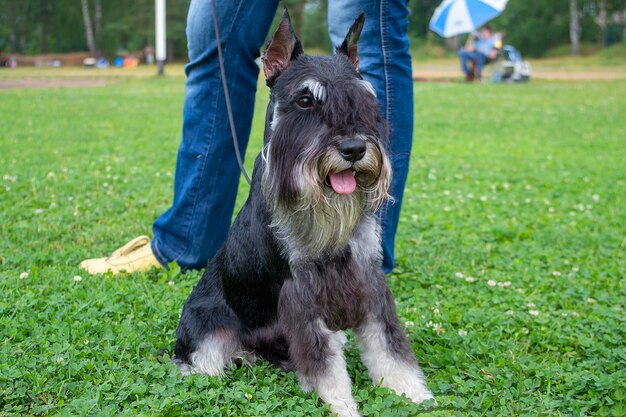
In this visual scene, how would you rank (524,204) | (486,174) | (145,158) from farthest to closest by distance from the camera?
(145,158) → (486,174) → (524,204)

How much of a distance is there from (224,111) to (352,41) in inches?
56.7

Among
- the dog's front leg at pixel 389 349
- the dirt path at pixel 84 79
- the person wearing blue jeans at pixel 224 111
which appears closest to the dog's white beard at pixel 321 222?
the dog's front leg at pixel 389 349

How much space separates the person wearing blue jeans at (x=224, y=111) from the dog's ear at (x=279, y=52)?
1.00m

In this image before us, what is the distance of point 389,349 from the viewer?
2.82 meters

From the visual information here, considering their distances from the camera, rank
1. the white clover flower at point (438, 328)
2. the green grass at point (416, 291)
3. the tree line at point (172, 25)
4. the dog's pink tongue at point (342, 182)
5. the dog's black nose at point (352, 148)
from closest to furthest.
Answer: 1. the dog's black nose at point (352, 148)
2. the dog's pink tongue at point (342, 182)
3. the green grass at point (416, 291)
4. the white clover flower at point (438, 328)
5. the tree line at point (172, 25)

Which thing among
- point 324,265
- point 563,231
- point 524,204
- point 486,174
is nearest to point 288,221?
point 324,265

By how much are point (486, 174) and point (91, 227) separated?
4.62 metres

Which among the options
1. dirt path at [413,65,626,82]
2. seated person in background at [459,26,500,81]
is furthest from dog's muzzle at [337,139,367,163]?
dirt path at [413,65,626,82]

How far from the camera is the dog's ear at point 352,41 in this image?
273 cm

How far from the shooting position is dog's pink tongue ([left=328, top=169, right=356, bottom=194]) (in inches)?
97.7

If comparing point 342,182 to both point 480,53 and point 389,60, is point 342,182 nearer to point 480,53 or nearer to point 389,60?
point 389,60

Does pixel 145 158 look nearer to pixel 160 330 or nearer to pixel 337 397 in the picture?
pixel 160 330

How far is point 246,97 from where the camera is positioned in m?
4.05

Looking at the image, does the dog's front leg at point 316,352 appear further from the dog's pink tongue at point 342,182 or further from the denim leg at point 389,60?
the denim leg at point 389,60
